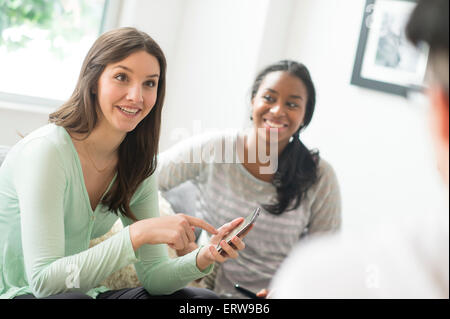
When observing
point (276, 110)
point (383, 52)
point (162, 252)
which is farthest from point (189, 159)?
point (383, 52)

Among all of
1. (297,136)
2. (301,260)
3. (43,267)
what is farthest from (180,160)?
(301,260)

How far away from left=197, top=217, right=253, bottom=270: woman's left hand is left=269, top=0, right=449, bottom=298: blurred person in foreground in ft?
2.95

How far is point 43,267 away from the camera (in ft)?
3.93

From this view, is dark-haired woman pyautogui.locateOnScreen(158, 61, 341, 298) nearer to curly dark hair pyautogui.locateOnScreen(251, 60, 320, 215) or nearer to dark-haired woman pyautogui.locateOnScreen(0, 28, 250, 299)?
curly dark hair pyautogui.locateOnScreen(251, 60, 320, 215)

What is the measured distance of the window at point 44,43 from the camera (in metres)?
2.51

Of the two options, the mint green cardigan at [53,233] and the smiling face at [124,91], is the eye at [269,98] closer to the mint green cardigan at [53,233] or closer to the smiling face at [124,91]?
the smiling face at [124,91]

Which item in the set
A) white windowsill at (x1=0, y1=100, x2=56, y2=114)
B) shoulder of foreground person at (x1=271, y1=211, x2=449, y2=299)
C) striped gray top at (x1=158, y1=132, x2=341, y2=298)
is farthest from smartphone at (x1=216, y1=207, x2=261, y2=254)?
white windowsill at (x1=0, y1=100, x2=56, y2=114)

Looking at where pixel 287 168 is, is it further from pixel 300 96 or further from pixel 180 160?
pixel 180 160

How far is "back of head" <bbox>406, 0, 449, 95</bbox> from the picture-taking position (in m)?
0.34

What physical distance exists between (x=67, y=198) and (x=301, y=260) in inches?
40.2

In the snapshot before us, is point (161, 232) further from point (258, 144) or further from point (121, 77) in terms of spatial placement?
point (258, 144)

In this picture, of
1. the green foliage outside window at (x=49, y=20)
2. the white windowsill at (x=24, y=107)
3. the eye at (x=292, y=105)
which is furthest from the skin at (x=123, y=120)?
the green foliage outside window at (x=49, y=20)

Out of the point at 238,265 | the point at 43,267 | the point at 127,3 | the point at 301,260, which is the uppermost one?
the point at 127,3

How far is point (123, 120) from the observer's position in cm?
134
